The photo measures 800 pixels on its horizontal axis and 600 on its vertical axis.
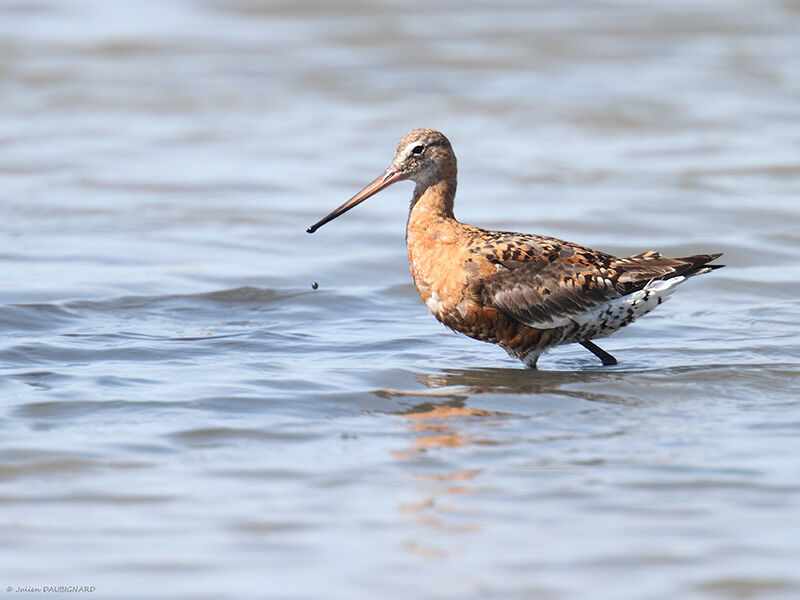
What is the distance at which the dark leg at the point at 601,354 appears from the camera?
8.36m

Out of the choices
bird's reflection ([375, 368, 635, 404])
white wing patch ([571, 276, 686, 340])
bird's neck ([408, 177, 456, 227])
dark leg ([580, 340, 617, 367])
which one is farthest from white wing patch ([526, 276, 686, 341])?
bird's neck ([408, 177, 456, 227])

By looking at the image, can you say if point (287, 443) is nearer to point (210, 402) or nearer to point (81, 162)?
point (210, 402)

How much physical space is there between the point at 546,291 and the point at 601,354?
58 centimetres

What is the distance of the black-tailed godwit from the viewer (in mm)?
8031

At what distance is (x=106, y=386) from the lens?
7418mm

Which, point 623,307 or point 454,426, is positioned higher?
point 623,307

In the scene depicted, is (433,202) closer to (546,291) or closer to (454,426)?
(546,291)

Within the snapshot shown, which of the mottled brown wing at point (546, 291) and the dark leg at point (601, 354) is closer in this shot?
the mottled brown wing at point (546, 291)

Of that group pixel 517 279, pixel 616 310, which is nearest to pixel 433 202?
pixel 517 279

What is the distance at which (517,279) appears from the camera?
809 cm

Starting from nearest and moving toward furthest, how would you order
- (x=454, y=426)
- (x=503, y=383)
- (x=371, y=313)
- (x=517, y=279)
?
(x=454, y=426) → (x=503, y=383) → (x=517, y=279) → (x=371, y=313)

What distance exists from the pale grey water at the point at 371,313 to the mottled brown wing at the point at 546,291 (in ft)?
1.22

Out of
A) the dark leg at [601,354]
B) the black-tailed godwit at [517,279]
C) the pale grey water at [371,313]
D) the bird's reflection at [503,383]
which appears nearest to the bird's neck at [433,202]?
the black-tailed godwit at [517,279]

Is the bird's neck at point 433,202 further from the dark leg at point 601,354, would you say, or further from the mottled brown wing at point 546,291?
the dark leg at point 601,354
